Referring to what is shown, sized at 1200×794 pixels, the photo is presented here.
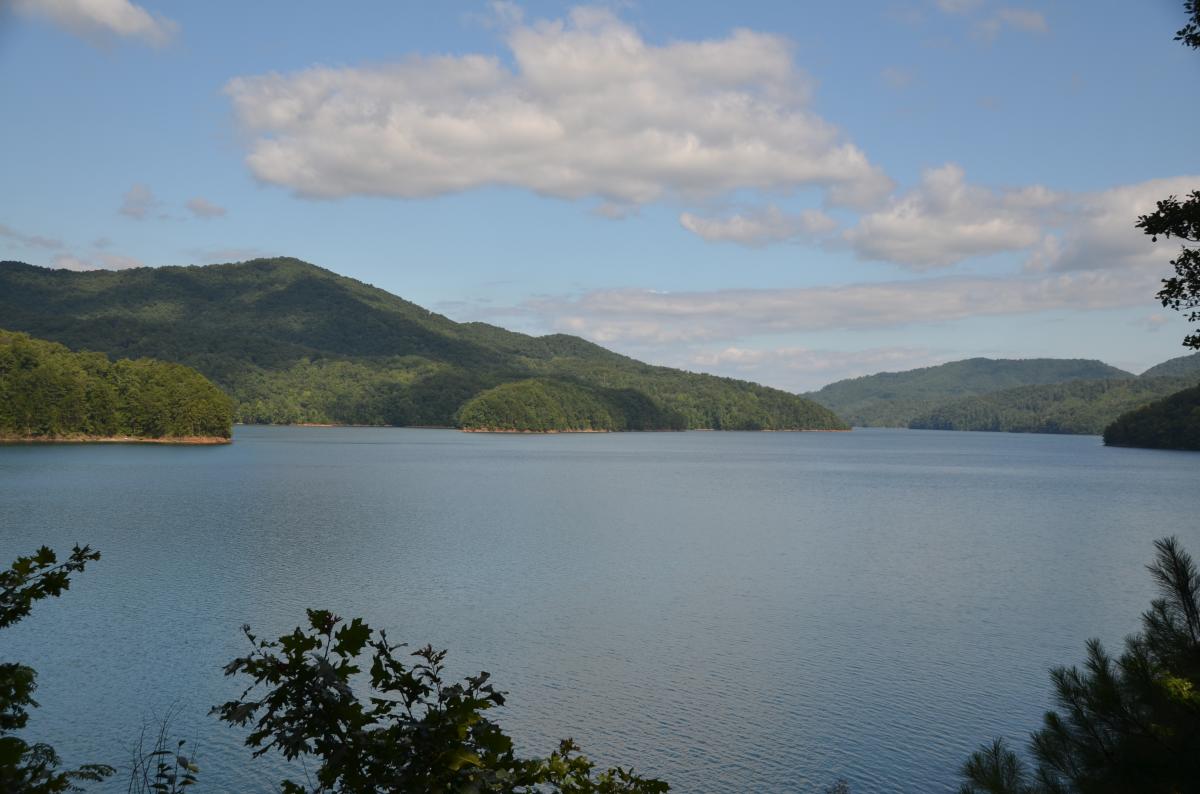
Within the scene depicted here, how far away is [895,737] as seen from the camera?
19.7 meters

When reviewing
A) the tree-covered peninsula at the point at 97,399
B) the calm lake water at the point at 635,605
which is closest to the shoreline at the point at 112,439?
the tree-covered peninsula at the point at 97,399

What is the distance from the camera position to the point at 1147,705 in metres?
6.56

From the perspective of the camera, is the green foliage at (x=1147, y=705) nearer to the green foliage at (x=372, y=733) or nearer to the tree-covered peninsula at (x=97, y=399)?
the green foliage at (x=372, y=733)

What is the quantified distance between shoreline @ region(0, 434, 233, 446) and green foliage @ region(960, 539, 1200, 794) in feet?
439

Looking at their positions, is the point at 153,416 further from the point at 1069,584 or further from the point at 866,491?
the point at 1069,584

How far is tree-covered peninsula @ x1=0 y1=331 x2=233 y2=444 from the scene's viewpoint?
10988 centimetres

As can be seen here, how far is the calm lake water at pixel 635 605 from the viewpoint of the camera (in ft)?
64.3

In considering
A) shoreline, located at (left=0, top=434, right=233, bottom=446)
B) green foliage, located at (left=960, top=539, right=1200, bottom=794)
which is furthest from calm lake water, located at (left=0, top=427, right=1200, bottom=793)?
shoreline, located at (left=0, top=434, right=233, bottom=446)

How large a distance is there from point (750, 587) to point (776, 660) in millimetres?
10760

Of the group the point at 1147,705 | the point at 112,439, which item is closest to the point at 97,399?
the point at 112,439

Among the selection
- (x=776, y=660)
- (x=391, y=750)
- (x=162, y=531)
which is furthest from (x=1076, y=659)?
(x=162, y=531)

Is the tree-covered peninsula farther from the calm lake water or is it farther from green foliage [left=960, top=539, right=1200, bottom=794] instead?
green foliage [left=960, top=539, right=1200, bottom=794]

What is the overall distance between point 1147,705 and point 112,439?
136339 mm

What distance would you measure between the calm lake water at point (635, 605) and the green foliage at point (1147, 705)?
11.2 m
